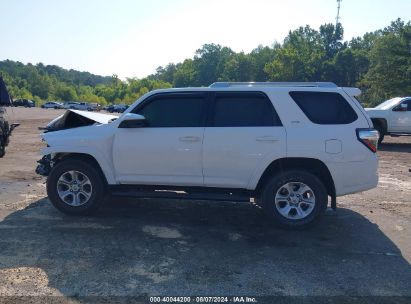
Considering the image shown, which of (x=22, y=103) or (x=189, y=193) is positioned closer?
(x=189, y=193)

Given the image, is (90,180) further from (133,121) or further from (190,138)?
(190,138)

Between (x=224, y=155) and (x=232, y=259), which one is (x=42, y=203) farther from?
(x=232, y=259)

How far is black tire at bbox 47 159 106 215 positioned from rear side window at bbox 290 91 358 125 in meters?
3.06

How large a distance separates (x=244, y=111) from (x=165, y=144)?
1207 millimetres

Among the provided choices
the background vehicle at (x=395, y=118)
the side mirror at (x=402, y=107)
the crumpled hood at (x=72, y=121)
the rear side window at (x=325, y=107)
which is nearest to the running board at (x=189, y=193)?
the crumpled hood at (x=72, y=121)

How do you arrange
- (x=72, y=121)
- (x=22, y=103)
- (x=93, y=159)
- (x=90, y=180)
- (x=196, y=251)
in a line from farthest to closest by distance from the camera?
1. (x=22, y=103)
2. (x=72, y=121)
3. (x=93, y=159)
4. (x=90, y=180)
5. (x=196, y=251)

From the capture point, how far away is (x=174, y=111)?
5.86m

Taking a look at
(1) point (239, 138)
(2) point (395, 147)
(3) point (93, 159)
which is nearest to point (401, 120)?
(2) point (395, 147)

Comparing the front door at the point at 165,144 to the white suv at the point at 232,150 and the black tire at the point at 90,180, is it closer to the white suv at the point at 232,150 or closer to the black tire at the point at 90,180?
the white suv at the point at 232,150

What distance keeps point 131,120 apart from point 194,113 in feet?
2.95

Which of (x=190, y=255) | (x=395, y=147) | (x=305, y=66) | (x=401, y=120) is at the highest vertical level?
(x=305, y=66)

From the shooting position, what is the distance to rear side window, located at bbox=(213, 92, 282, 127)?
565 cm

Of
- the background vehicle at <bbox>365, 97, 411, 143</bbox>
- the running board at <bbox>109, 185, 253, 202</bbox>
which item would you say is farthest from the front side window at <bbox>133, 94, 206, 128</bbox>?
the background vehicle at <bbox>365, 97, 411, 143</bbox>

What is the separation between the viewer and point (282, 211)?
5629 mm
